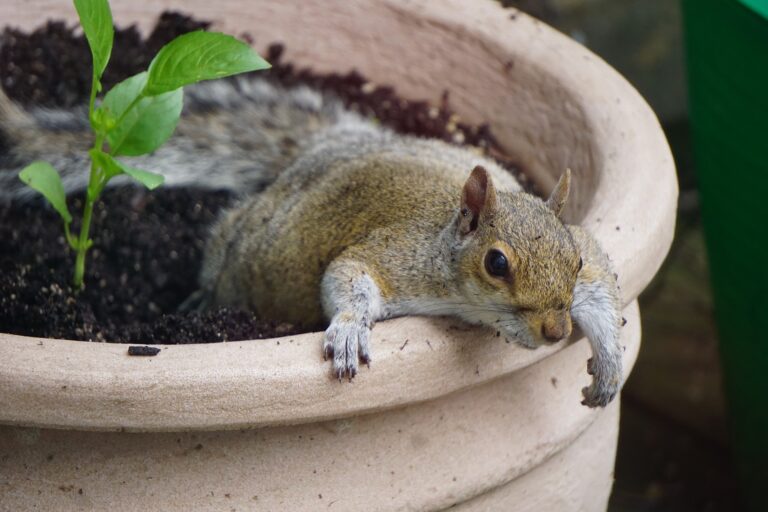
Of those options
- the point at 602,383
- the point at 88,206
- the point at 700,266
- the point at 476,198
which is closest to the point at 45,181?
the point at 88,206

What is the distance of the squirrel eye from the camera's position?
3.71 ft

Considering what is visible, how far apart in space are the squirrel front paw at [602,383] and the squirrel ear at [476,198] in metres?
0.21

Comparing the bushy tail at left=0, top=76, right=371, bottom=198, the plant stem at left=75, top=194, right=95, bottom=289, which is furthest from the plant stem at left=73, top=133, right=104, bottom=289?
the bushy tail at left=0, top=76, right=371, bottom=198

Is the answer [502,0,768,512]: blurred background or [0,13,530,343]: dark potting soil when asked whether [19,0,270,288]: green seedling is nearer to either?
[0,13,530,343]: dark potting soil

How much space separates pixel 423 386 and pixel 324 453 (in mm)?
125

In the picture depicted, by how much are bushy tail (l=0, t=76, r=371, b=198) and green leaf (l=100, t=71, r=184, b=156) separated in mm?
403

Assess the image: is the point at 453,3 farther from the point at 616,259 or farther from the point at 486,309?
the point at 486,309

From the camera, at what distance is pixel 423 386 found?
3.74 ft

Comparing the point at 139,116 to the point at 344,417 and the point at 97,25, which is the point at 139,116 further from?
the point at 344,417

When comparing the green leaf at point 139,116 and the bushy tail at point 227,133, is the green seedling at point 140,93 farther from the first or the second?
the bushy tail at point 227,133

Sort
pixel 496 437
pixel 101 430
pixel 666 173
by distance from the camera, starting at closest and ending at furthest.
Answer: pixel 101 430, pixel 496 437, pixel 666 173

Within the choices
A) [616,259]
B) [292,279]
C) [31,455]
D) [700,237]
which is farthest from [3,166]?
[700,237]

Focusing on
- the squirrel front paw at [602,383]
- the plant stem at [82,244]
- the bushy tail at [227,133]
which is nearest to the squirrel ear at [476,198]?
the squirrel front paw at [602,383]

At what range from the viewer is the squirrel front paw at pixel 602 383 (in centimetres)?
126
